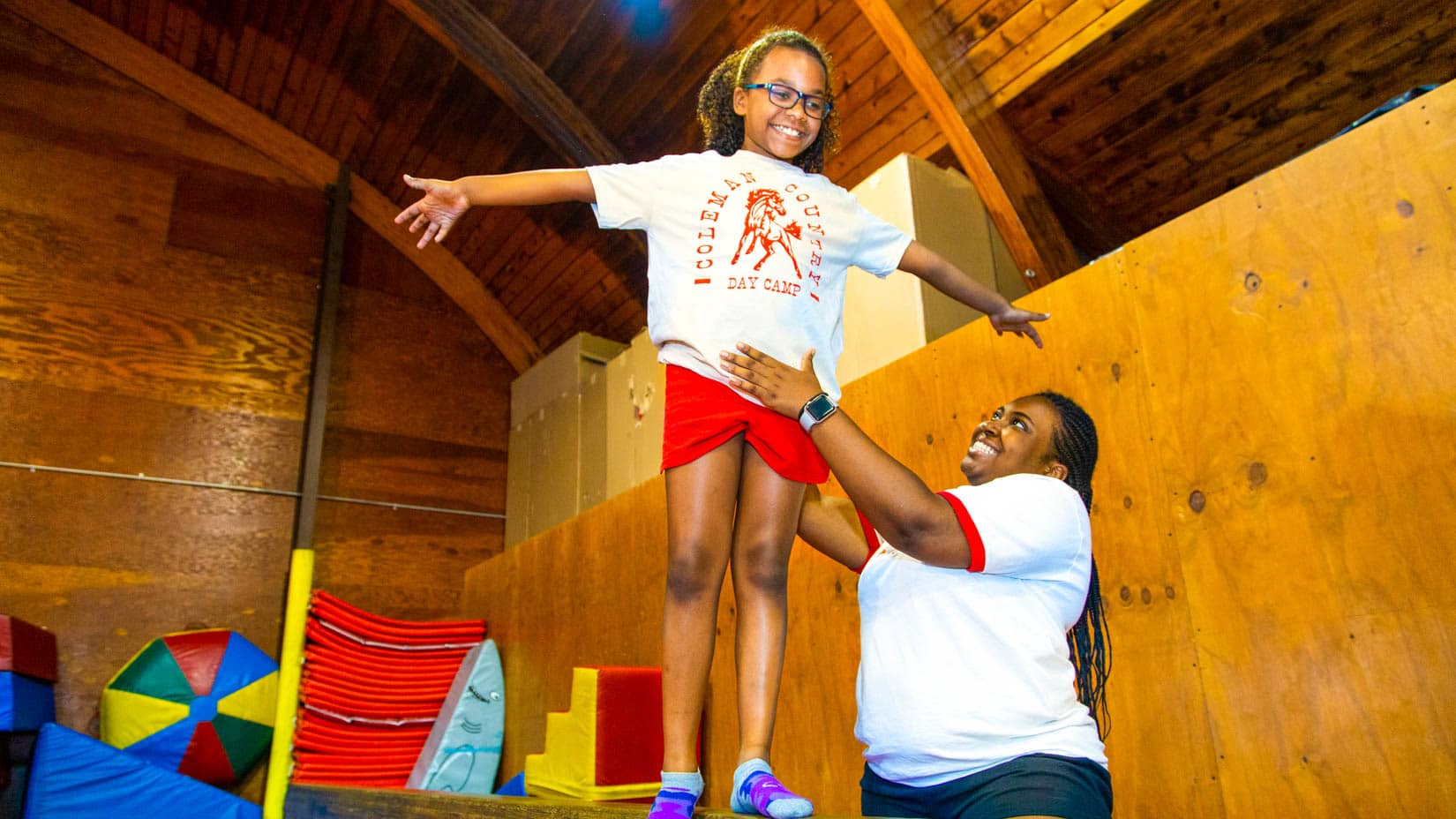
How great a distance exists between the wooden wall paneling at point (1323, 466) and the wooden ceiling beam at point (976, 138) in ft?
5.83

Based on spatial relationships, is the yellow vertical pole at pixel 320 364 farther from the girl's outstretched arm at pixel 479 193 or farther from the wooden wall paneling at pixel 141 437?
the girl's outstretched arm at pixel 479 193

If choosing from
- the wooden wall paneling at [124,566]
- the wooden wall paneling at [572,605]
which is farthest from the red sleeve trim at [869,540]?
the wooden wall paneling at [124,566]

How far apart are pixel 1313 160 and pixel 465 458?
5.37 metres

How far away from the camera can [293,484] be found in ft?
19.1

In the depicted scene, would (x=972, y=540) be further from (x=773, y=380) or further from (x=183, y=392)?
(x=183, y=392)

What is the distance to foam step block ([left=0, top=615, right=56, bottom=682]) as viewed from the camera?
13.9ft

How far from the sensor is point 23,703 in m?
4.23

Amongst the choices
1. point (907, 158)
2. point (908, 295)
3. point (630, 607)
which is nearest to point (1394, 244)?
point (908, 295)

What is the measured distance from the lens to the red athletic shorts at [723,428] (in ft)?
5.32

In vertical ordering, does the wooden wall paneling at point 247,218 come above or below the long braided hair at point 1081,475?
above

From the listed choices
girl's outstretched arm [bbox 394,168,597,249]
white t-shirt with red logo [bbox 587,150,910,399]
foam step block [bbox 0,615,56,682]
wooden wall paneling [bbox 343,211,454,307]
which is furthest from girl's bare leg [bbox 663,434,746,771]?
wooden wall paneling [bbox 343,211,454,307]

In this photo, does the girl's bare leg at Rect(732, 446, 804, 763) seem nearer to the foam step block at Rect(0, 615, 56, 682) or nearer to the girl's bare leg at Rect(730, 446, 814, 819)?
the girl's bare leg at Rect(730, 446, 814, 819)

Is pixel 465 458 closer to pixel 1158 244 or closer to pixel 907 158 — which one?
pixel 907 158

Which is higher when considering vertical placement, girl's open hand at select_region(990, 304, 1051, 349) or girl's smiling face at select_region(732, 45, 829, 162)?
girl's smiling face at select_region(732, 45, 829, 162)
